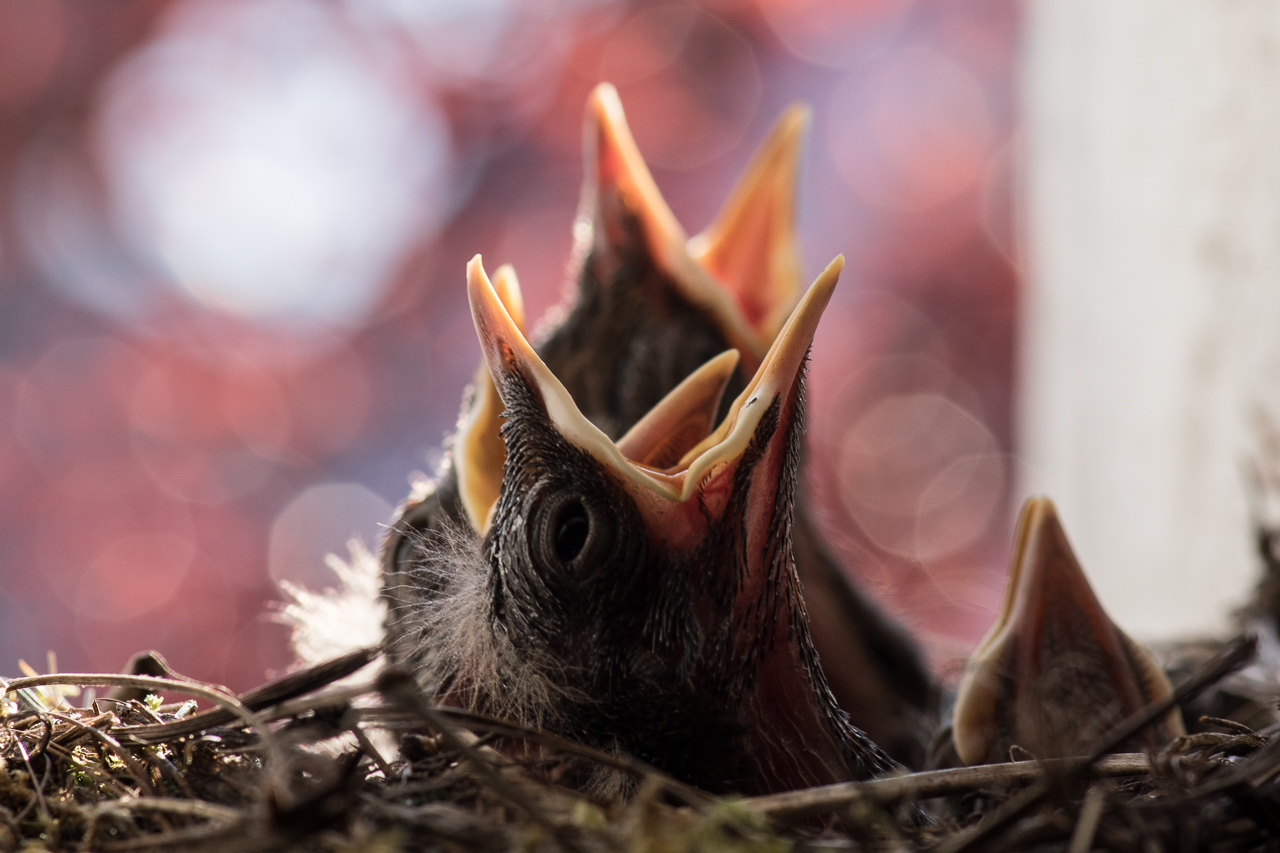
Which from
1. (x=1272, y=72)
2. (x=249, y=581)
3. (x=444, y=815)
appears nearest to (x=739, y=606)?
(x=444, y=815)

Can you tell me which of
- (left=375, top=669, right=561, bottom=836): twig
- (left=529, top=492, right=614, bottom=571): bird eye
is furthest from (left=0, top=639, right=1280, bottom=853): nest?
(left=529, top=492, right=614, bottom=571): bird eye


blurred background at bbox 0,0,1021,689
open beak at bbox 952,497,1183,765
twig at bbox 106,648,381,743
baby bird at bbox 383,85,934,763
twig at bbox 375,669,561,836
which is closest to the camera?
twig at bbox 375,669,561,836

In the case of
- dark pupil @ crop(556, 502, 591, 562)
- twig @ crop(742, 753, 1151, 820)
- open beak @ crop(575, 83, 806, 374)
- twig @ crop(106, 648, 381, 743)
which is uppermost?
open beak @ crop(575, 83, 806, 374)

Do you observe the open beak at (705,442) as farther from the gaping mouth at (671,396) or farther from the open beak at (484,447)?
the open beak at (484,447)

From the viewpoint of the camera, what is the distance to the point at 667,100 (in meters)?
2.95

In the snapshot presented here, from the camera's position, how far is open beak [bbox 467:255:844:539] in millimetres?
611

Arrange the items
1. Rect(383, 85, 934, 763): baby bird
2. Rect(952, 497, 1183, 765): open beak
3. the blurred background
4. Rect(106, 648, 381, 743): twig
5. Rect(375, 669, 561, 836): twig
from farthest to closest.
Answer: the blurred background < Rect(383, 85, 934, 763): baby bird < Rect(952, 497, 1183, 765): open beak < Rect(106, 648, 381, 743): twig < Rect(375, 669, 561, 836): twig

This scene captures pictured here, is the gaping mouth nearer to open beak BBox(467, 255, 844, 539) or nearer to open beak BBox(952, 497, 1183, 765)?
open beak BBox(467, 255, 844, 539)

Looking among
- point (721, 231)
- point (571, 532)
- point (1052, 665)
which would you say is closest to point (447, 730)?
point (571, 532)

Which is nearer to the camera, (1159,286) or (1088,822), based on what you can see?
(1088,822)

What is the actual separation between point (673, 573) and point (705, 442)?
0.29ft

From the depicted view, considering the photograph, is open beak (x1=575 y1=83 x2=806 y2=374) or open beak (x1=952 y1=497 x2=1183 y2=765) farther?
open beak (x1=575 y1=83 x2=806 y2=374)

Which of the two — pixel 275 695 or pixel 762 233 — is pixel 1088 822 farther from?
pixel 762 233

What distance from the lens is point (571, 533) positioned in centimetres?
66
